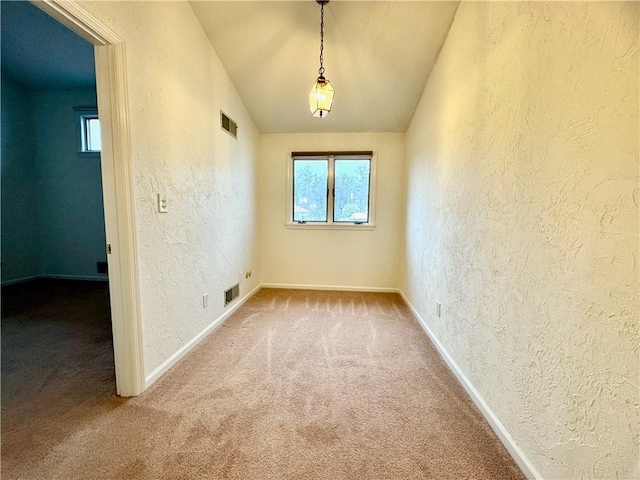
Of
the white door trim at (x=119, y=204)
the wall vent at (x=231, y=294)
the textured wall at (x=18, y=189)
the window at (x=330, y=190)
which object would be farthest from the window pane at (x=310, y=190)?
the textured wall at (x=18, y=189)

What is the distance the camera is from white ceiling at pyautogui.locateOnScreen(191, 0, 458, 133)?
221 centimetres

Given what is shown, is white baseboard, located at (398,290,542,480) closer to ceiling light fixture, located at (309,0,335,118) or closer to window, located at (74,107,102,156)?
ceiling light fixture, located at (309,0,335,118)

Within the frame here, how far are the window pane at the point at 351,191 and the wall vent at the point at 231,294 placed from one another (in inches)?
69.9

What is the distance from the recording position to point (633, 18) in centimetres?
76

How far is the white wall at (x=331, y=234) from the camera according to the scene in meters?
3.90

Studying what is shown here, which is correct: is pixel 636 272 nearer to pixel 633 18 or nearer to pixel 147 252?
pixel 633 18

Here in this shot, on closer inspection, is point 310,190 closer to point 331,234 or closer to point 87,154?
point 331,234

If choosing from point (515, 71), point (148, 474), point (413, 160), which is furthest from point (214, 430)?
point (413, 160)

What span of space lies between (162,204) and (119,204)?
34 cm

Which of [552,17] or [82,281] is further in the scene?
[82,281]

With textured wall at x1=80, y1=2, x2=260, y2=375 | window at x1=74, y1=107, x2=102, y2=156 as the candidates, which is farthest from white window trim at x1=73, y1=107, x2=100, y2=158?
textured wall at x1=80, y1=2, x2=260, y2=375

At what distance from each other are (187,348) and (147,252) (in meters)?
0.93

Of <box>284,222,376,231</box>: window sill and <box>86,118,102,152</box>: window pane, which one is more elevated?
<box>86,118,102,152</box>: window pane

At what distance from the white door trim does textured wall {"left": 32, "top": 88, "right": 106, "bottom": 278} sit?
3.70 meters
